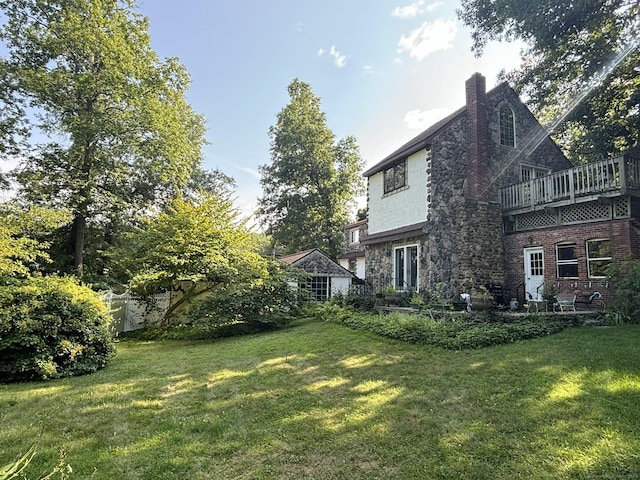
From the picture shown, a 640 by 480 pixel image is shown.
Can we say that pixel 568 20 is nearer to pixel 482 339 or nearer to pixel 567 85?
pixel 567 85

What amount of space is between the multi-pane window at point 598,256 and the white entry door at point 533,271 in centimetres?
158

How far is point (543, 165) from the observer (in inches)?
616

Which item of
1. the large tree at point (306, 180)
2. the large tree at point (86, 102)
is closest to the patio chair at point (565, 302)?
the large tree at point (86, 102)

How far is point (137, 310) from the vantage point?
47.4ft

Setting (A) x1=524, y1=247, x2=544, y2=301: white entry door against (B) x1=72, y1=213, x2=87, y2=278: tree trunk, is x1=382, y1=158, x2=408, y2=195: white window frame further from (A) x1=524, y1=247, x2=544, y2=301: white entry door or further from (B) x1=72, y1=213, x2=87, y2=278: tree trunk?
(B) x1=72, y1=213, x2=87, y2=278: tree trunk

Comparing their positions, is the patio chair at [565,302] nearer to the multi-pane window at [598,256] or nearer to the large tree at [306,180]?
the multi-pane window at [598,256]

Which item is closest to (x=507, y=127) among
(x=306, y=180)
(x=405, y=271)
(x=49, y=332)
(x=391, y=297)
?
(x=405, y=271)

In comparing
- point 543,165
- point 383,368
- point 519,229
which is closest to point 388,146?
point 543,165

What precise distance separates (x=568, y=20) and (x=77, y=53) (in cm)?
1987

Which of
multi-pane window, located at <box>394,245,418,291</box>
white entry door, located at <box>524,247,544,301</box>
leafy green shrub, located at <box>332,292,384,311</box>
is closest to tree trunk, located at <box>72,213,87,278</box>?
leafy green shrub, located at <box>332,292,384,311</box>

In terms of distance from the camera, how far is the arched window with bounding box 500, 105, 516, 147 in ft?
48.9

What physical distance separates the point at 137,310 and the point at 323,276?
910 cm

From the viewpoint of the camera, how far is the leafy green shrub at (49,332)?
665 cm

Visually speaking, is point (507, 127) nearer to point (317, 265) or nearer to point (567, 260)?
point (567, 260)
